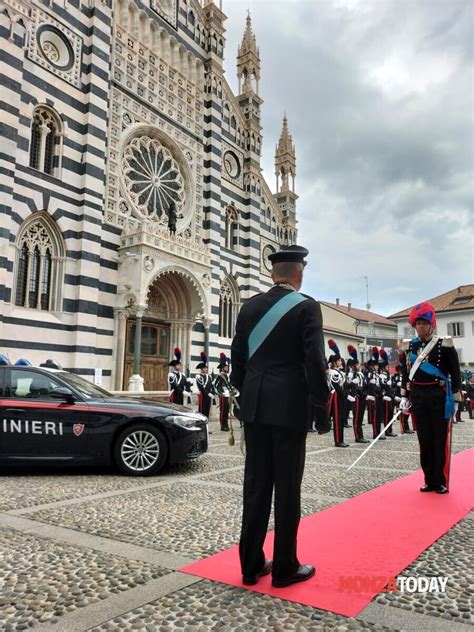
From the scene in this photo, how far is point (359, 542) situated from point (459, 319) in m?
43.8

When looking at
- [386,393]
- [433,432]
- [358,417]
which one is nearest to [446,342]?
[433,432]

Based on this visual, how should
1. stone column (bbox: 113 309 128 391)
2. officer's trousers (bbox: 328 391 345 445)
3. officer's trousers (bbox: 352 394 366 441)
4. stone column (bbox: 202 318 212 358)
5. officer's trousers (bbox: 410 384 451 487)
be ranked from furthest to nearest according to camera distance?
stone column (bbox: 202 318 212 358), stone column (bbox: 113 309 128 391), officer's trousers (bbox: 352 394 366 441), officer's trousers (bbox: 328 391 345 445), officer's trousers (bbox: 410 384 451 487)

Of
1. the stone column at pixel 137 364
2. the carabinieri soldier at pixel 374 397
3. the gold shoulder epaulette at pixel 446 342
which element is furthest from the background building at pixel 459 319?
the gold shoulder epaulette at pixel 446 342

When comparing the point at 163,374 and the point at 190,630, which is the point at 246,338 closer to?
the point at 190,630

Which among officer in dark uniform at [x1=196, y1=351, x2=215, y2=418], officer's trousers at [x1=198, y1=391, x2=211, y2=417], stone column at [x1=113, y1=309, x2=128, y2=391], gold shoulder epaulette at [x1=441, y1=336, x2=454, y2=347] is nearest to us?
gold shoulder epaulette at [x1=441, y1=336, x2=454, y2=347]

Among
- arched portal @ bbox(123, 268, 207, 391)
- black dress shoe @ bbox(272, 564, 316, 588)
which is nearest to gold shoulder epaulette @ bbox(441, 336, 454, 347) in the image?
black dress shoe @ bbox(272, 564, 316, 588)

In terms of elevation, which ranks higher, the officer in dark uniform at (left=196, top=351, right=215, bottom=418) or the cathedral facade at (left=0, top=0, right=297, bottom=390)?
the cathedral facade at (left=0, top=0, right=297, bottom=390)

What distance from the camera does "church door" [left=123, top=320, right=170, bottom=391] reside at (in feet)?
69.1

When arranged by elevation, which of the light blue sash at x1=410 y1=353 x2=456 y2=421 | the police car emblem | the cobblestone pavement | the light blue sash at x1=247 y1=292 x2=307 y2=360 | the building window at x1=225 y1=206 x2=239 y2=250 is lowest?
the cobblestone pavement

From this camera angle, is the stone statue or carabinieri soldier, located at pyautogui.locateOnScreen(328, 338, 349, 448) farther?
the stone statue

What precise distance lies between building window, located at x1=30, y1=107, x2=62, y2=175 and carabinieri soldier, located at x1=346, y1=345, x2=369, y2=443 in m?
12.6

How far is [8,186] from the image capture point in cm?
1540

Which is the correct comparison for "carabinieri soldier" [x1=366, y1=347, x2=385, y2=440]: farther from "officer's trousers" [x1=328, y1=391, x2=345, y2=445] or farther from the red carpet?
the red carpet

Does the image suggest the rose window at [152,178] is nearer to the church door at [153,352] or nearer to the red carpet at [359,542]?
the church door at [153,352]
